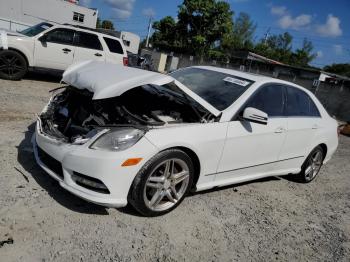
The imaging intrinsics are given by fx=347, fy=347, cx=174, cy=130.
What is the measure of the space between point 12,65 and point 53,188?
646cm

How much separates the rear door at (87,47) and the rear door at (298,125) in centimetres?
695

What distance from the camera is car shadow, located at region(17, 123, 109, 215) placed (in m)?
3.47

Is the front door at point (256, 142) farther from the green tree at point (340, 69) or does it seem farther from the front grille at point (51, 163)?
the green tree at point (340, 69)

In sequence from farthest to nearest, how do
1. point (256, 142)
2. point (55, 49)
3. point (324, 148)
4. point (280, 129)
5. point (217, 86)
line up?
point (55, 49) < point (324, 148) < point (280, 129) < point (217, 86) < point (256, 142)

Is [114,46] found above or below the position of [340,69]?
below

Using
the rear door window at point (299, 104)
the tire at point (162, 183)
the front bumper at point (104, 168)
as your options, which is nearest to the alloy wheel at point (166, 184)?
the tire at point (162, 183)

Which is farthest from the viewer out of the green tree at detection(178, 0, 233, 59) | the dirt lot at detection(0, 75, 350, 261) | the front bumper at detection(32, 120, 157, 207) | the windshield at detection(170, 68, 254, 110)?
the green tree at detection(178, 0, 233, 59)

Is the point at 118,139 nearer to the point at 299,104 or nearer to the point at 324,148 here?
the point at 299,104

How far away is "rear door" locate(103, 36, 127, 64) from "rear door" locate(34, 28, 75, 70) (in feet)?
3.75

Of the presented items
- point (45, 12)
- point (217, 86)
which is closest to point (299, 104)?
point (217, 86)

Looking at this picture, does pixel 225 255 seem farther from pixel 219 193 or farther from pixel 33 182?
pixel 33 182

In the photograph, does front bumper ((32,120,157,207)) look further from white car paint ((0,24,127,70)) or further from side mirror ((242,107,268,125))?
white car paint ((0,24,127,70))

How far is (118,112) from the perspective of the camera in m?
3.64

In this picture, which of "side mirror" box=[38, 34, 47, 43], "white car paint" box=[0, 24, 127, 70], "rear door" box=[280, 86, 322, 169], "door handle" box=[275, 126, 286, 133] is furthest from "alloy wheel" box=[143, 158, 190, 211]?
"side mirror" box=[38, 34, 47, 43]
